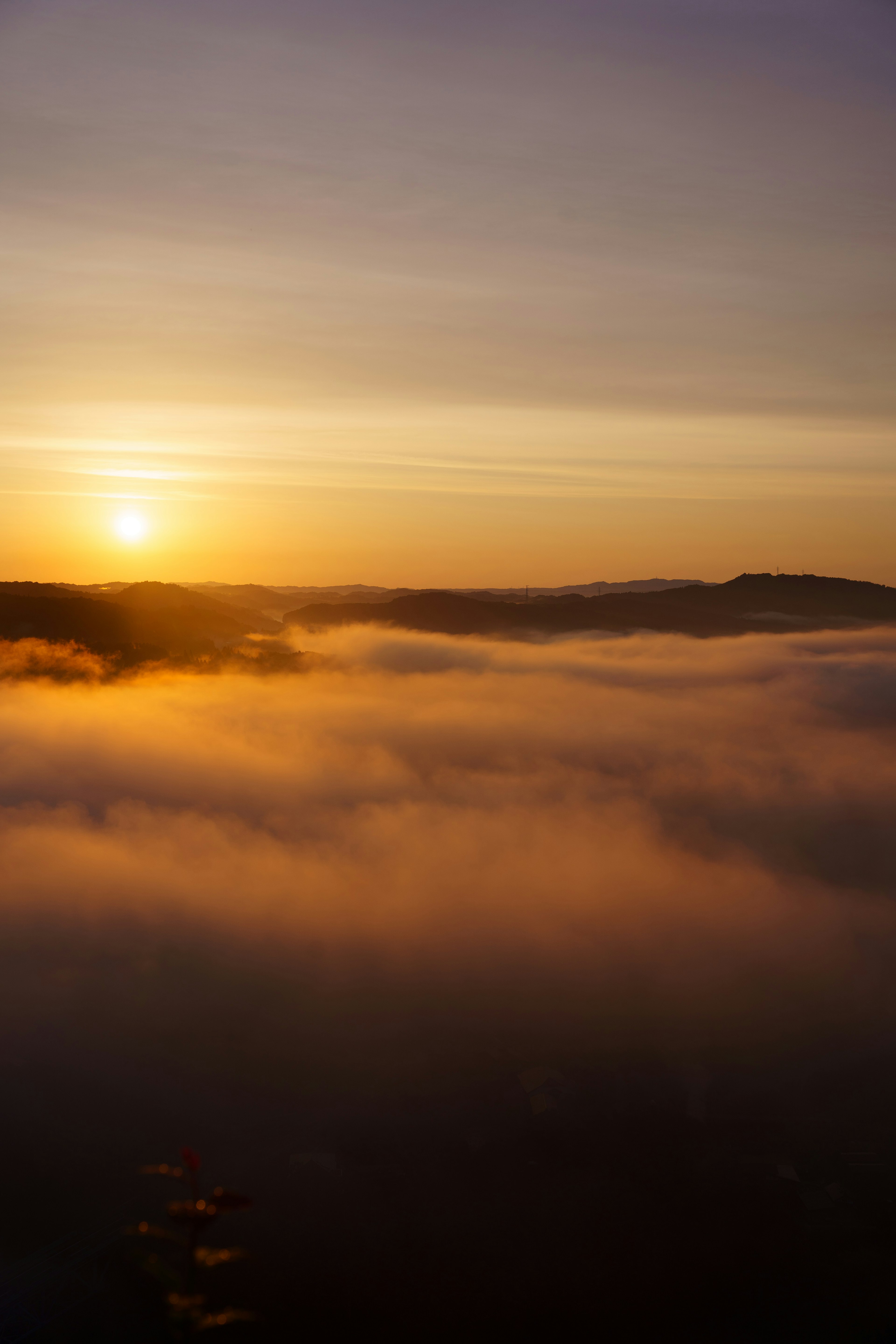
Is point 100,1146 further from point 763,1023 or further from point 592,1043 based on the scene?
point 763,1023

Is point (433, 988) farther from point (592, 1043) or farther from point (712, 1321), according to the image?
point (712, 1321)

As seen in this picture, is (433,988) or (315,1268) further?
(433,988)

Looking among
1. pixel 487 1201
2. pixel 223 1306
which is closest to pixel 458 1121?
pixel 487 1201

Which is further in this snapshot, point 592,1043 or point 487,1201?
point 592,1043

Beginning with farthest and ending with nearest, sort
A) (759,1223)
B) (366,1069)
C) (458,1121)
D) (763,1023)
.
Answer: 1. (763,1023)
2. (366,1069)
3. (458,1121)
4. (759,1223)

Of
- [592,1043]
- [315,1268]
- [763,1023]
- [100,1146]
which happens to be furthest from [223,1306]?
[763,1023]

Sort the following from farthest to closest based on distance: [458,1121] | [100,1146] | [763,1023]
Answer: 1. [763,1023]
2. [458,1121]
3. [100,1146]

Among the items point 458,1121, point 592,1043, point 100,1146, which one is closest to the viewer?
point 100,1146

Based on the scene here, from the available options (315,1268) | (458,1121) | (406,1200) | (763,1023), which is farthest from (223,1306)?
(763,1023)

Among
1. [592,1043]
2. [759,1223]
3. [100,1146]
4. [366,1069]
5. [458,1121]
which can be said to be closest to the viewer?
[759,1223]
